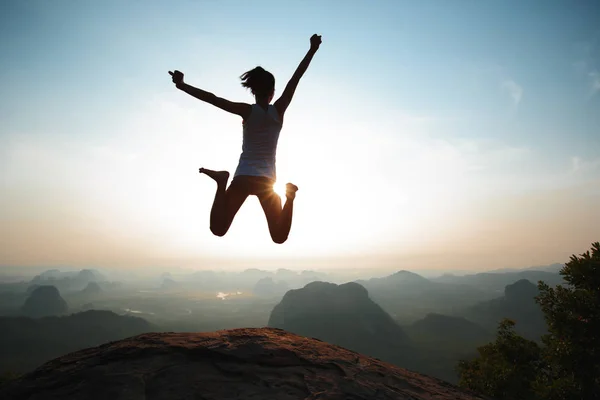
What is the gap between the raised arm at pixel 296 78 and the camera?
17.2ft

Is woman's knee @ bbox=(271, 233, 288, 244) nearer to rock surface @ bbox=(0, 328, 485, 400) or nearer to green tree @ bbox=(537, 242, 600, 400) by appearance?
rock surface @ bbox=(0, 328, 485, 400)

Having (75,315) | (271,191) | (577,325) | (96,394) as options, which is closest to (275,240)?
(271,191)

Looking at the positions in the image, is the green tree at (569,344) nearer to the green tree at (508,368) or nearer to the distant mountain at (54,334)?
the green tree at (508,368)

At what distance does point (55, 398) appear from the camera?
3248 mm

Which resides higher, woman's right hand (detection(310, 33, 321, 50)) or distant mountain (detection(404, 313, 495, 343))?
woman's right hand (detection(310, 33, 321, 50))

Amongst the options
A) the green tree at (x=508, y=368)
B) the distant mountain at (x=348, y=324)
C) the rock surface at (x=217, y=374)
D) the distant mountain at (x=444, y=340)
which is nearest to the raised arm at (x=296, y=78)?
the rock surface at (x=217, y=374)

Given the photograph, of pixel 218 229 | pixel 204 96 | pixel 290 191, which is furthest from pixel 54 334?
pixel 204 96

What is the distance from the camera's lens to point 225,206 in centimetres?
499

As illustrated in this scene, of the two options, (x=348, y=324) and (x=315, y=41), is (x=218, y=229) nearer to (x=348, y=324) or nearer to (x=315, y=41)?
(x=315, y=41)

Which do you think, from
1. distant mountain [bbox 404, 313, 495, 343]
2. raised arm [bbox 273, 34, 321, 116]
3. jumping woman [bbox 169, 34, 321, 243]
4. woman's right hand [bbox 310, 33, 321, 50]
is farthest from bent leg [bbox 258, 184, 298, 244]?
distant mountain [bbox 404, 313, 495, 343]

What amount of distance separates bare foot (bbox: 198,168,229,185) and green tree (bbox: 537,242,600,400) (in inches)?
591

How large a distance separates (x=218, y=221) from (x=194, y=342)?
6.41 feet

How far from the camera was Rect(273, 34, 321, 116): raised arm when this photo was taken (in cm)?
525

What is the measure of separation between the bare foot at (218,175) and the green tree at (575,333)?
15.0 meters
